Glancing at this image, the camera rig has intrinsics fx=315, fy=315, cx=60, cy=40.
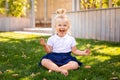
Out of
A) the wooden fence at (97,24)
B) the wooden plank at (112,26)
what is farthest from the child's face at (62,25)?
the wooden plank at (112,26)

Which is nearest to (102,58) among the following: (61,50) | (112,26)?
(61,50)

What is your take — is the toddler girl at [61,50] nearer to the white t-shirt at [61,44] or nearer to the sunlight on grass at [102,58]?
the white t-shirt at [61,44]

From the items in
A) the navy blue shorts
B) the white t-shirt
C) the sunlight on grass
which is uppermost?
the white t-shirt

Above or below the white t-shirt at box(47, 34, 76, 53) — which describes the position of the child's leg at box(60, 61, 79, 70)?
below

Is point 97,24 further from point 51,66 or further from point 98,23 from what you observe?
point 51,66

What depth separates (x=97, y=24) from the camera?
32.6 ft

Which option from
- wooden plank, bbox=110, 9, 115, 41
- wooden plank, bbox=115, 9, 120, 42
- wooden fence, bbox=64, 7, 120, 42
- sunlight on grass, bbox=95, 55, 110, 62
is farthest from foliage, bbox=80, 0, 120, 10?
sunlight on grass, bbox=95, 55, 110, 62

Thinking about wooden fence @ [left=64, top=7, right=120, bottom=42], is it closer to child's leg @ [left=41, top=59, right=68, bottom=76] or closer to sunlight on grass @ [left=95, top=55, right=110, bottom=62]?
sunlight on grass @ [left=95, top=55, right=110, bottom=62]

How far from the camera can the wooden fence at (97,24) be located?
9.16 m

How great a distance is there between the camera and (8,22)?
1634 centimetres

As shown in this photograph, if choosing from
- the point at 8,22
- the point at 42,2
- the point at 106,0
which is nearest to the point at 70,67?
the point at 106,0

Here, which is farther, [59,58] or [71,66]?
[59,58]

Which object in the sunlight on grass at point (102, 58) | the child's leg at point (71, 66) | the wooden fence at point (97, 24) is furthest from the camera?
the wooden fence at point (97, 24)

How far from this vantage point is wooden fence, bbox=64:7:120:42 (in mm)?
9156
